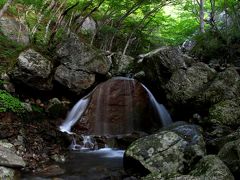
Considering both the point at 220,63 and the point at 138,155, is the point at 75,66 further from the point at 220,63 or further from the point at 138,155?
the point at 220,63

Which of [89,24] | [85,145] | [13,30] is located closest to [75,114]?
[85,145]

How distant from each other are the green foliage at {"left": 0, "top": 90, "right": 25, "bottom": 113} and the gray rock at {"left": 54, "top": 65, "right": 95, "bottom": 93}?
211 centimetres

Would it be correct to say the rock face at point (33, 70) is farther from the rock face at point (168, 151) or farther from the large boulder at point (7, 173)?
the rock face at point (168, 151)

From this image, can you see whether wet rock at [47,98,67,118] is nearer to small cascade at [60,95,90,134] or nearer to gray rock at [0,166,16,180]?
small cascade at [60,95,90,134]

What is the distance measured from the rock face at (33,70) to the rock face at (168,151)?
4888 millimetres

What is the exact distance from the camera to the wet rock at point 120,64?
652 inches

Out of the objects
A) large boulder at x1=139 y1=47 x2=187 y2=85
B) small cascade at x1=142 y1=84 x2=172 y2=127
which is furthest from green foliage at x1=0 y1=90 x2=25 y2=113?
large boulder at x1=139 y1=47 x2=187 y2=85

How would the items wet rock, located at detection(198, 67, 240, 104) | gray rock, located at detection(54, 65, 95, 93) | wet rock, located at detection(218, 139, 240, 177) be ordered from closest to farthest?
wet rock, located at detection(218, 139, 240, 177) → wet rock, located at detection(198, 67, 240, 104) → gray rock, located at detection(54, 65, 95, 93)

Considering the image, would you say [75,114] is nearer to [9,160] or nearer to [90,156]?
[90,156]

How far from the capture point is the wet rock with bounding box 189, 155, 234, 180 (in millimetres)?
5383

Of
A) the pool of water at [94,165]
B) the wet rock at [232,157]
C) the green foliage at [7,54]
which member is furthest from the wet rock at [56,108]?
the wet rock at [232,157]

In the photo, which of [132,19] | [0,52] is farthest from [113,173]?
[132,19]

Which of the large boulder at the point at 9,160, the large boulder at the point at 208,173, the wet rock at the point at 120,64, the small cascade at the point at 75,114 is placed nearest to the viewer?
the large boulder at the point at 208,173

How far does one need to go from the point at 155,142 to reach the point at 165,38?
17035 mm
